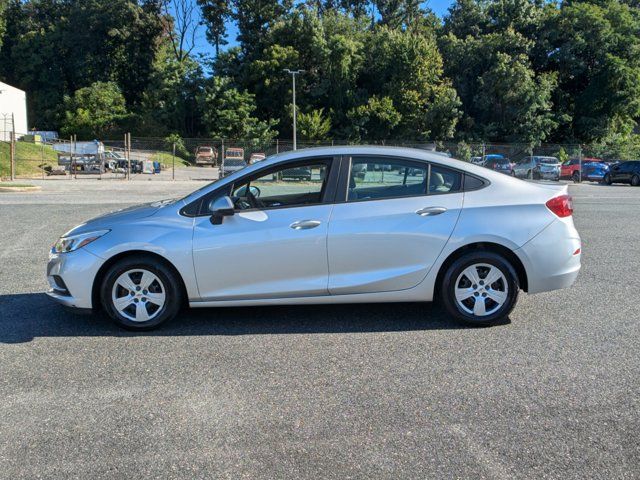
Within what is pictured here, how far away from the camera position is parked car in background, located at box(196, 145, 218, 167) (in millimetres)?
47000

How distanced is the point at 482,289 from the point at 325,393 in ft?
6.54

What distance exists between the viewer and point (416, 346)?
4.75 meters

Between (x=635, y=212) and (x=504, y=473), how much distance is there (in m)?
14.2

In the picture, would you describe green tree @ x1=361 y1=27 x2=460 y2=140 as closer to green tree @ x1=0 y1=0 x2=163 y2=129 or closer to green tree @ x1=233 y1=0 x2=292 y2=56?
green tree @ x1=233 y1=0 x2=292 y2=56

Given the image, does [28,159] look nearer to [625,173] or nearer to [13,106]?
[13,106]

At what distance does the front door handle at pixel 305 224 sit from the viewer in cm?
501

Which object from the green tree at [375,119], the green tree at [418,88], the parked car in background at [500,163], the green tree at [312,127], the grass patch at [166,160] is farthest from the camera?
the green tree at [375,119]

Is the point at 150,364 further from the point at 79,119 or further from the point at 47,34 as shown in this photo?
the point at 47,34

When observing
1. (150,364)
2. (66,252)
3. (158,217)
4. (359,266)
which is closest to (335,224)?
(359,266)

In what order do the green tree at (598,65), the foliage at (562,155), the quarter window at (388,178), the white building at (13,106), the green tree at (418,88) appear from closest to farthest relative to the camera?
the quarter window at (388,178)
the foliage at (562,155)
the white building at (13,106)
the green tree at (598,65)
the green tree at (418,88)

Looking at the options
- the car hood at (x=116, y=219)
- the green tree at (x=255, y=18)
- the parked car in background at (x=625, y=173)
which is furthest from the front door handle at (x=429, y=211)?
the green tree at (x=255, y=18)

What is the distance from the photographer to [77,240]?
16.8 feet

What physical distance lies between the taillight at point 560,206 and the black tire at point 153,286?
3.37 metres

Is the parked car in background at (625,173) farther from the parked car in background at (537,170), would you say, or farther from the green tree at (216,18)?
the green tree at (216,18)
